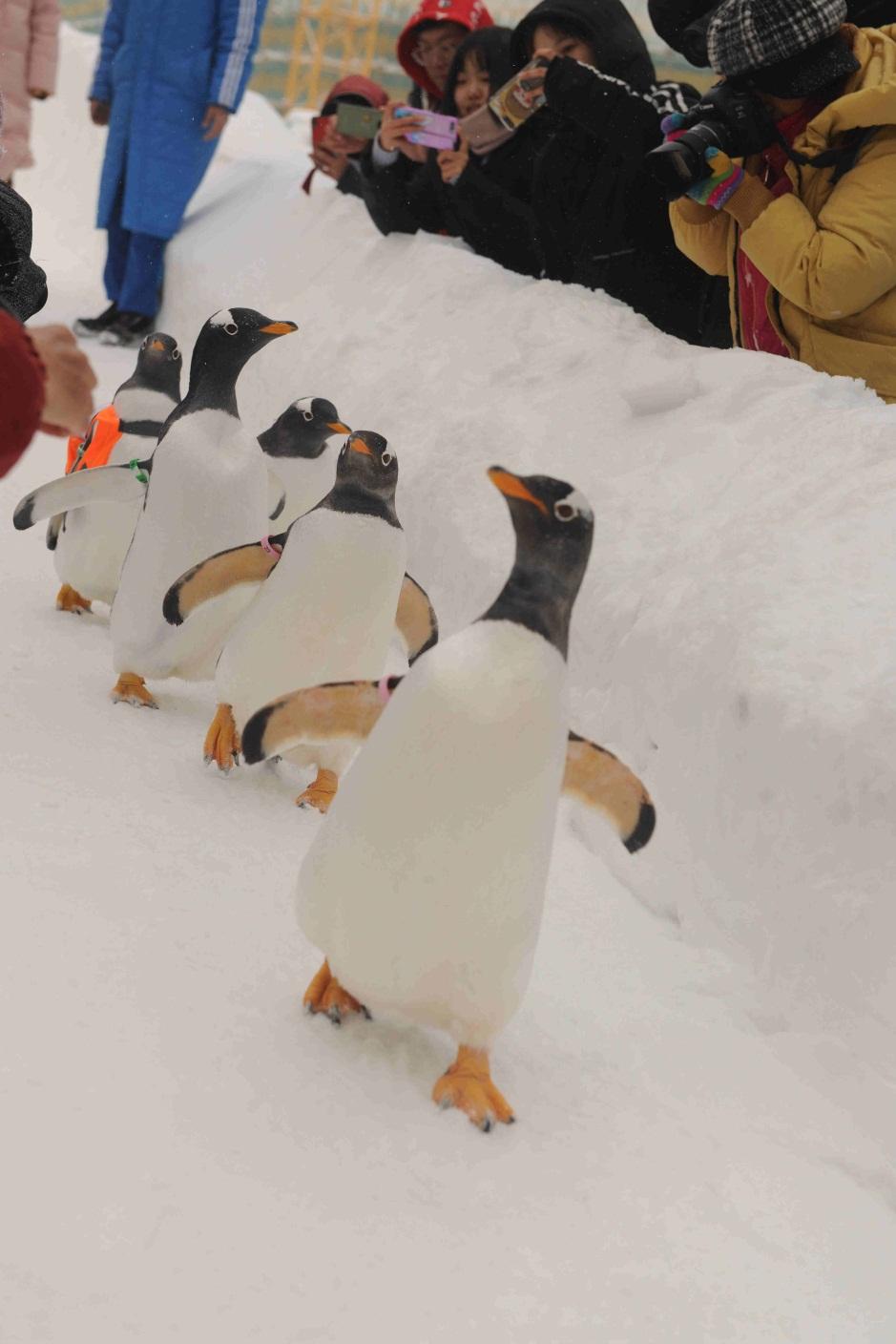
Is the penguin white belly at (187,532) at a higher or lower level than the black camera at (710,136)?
lower

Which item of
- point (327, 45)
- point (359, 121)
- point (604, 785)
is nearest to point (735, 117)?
point (604, 785)

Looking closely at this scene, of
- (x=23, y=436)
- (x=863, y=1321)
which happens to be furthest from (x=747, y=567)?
(x=23, y=436)

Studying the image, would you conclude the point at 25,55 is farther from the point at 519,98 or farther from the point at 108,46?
the point at 519,98

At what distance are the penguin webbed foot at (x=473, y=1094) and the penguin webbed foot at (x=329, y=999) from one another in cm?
11

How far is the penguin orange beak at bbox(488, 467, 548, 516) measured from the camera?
1104mm

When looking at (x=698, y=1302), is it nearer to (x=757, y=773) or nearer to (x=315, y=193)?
(x=757, y=773)

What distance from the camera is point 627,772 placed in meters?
1.21

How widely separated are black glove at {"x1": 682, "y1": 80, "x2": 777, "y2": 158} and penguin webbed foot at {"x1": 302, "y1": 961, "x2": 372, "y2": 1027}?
4.49ft

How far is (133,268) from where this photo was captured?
448 centimetres

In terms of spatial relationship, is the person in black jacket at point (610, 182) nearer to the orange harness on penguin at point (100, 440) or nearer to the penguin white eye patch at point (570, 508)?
the orange harness on penguin at point (100, 440)

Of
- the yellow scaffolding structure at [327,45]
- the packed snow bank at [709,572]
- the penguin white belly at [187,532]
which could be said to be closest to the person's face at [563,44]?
the packed snow bank at [709,572]

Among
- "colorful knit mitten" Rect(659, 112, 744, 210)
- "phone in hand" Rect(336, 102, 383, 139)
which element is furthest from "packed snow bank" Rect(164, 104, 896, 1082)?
"phone in hand" Rect(336, 102, 383, 139)

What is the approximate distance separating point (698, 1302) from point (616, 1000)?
17.3 inches

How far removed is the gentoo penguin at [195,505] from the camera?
182 centimetres
